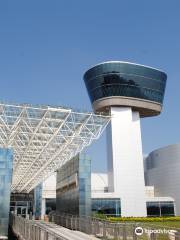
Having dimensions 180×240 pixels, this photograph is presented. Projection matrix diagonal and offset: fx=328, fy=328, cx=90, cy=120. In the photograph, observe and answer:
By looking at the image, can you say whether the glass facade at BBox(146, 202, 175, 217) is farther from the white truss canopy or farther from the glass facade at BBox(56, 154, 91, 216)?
the glass facade at BBox(56, 154, 91, 216)

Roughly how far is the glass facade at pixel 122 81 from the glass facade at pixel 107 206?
19.2 metres

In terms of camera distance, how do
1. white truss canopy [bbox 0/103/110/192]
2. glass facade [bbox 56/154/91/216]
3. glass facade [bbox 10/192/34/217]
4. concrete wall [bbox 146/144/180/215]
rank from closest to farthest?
1. glass facade [bbox 56/154/91/216]
2. white truss canopy [bbox 0/103/110/192]
3. concrete wall [bbox 146/144/180/215]
4. glass facade [bbox 10/192/34/217]

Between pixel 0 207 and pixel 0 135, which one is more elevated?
pixel 0 135

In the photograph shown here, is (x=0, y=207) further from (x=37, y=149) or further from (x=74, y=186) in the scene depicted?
(x=37, y=149)

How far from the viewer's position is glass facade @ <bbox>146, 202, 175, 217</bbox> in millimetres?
60438

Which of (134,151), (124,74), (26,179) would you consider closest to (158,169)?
(134,151)

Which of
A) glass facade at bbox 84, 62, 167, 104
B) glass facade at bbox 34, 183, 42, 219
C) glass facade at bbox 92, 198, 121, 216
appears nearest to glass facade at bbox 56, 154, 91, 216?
glass facade at bbox 92, 198, 121, 216

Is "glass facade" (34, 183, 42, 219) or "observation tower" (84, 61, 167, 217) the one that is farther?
"glass facade" (34, 183, 42, 219)

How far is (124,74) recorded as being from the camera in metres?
61.6

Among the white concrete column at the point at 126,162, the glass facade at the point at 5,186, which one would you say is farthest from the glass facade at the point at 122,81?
the glass facade at the point at 5,186

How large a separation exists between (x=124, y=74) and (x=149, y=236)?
48308 millimetres

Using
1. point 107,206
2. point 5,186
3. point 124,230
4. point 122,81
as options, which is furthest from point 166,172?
point 124,230

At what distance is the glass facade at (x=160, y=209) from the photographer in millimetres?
60438

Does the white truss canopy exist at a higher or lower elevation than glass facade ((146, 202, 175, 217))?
higher
